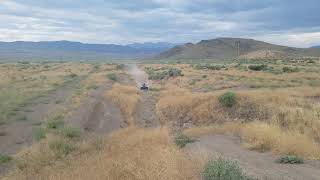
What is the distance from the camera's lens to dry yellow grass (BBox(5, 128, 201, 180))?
471 inches

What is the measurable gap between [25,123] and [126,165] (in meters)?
17.6

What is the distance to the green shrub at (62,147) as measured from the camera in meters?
18.8

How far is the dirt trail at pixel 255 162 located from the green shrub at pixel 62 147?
424 centimetres

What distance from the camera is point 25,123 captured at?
1154 inches

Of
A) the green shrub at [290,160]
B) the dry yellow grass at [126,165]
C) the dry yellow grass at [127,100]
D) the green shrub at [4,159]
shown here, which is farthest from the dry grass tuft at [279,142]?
the dry yellow grass at [127,100]

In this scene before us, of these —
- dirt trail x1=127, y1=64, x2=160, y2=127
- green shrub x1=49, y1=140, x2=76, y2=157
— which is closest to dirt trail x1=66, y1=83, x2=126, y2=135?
dirt trail x1=127, y1=64, x2=160, y2=127

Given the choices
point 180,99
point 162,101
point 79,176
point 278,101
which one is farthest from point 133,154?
point 162,101

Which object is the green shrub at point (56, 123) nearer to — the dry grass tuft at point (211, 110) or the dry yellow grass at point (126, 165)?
the dry grass tuft at point (211, 110)

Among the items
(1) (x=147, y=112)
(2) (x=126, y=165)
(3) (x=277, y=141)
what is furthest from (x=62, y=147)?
(1) (x=147, y=112)

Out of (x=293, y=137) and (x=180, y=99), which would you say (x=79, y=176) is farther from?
(x=180, y=99)

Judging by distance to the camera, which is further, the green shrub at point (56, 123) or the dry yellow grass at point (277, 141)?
the green shrub at point (56, 123)

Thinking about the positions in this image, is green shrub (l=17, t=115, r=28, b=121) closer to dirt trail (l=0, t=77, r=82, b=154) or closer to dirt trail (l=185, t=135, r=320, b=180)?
dirt trail (l=0, t=77, r=82, b=154)

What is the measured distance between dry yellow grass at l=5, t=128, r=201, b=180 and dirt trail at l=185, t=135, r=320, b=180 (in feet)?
4.02

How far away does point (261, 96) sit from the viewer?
29.2 metres
